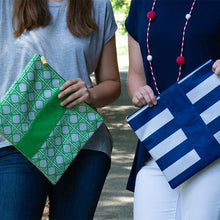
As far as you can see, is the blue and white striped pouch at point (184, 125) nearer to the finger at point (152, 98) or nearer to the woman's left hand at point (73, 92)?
the finger at point (152, 98)

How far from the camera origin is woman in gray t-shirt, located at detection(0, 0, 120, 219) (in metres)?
3.07

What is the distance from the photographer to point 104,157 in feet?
10.8

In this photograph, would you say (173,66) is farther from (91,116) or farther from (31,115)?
(31,115)

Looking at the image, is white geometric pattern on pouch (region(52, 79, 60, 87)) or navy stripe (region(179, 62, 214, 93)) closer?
navy stripe (region(179, 62, 214, 93))

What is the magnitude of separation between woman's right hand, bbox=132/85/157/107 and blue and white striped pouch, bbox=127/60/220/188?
0.09 ft

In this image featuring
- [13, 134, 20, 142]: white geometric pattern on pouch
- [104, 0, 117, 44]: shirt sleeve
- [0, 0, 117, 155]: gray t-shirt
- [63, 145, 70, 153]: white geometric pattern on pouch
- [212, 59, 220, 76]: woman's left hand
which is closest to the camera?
[212, 59, 220, 76]: woman's left hand

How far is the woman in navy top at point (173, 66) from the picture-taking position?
2809 millimetres

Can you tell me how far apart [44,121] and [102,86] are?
18.6 inches

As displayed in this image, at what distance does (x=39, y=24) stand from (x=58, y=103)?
0.44 metres

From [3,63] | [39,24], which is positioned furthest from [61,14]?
[3,63]

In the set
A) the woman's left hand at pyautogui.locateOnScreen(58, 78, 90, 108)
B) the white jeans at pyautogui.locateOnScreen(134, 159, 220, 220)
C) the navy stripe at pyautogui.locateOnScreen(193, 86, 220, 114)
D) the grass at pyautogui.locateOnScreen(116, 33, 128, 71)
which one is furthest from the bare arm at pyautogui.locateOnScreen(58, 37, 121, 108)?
the grass at pyautogui.locateOnScreen(116, 33, 128, 71)

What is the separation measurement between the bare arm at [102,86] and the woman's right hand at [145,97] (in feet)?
0.86

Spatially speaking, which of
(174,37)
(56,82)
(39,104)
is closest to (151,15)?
(174,37)

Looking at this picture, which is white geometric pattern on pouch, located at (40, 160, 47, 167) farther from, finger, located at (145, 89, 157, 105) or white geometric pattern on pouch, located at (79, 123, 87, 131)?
finger, located at (145, 89, 157, 105)
